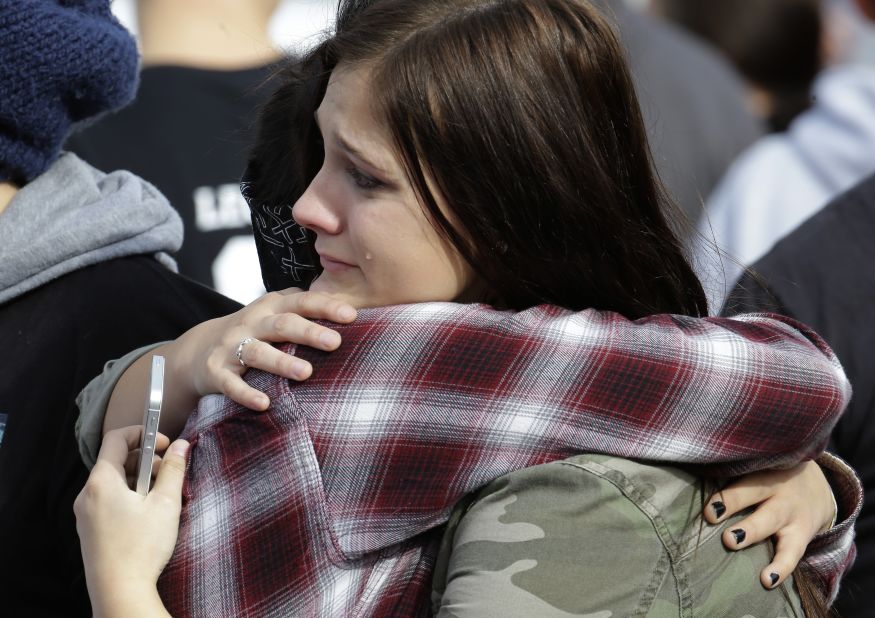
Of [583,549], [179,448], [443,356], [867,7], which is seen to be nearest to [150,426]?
[179,448]

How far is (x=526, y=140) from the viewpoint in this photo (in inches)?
52.2

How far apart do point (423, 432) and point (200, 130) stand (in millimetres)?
1670

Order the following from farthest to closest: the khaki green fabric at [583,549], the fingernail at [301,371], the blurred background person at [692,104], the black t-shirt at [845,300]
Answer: the blurred background person at [692,104] < the black t-shirt at [845,300] < the fingernail at [301,371] < the khaki green fabric at [583,549]

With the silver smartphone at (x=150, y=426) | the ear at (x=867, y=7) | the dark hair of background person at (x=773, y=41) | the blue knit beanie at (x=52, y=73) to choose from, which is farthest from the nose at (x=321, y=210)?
the dark hair of background person at (x=773, y=41)

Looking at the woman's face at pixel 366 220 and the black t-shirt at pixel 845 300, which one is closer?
the woman's face at pixel 366 220

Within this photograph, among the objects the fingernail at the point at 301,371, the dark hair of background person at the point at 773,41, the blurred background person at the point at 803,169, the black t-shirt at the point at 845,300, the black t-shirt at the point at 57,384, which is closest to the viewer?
the fingernail at the point at 301,371

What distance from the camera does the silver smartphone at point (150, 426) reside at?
1.26m

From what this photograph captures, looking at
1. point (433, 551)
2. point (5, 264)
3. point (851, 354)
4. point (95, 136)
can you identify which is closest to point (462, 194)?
point (433, 551)

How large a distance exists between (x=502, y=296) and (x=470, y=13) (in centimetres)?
33

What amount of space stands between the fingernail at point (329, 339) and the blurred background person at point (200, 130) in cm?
127

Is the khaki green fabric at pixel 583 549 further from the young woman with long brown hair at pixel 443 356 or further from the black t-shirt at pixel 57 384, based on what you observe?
the black t-shirt at pixel 57 384

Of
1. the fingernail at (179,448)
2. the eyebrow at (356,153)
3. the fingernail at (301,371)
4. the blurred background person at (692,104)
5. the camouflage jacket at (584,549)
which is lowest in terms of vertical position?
the blurred background person at (692,104)

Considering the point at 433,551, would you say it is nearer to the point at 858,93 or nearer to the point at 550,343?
the point at 550,343

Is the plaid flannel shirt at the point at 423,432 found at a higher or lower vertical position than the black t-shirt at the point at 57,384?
higher
